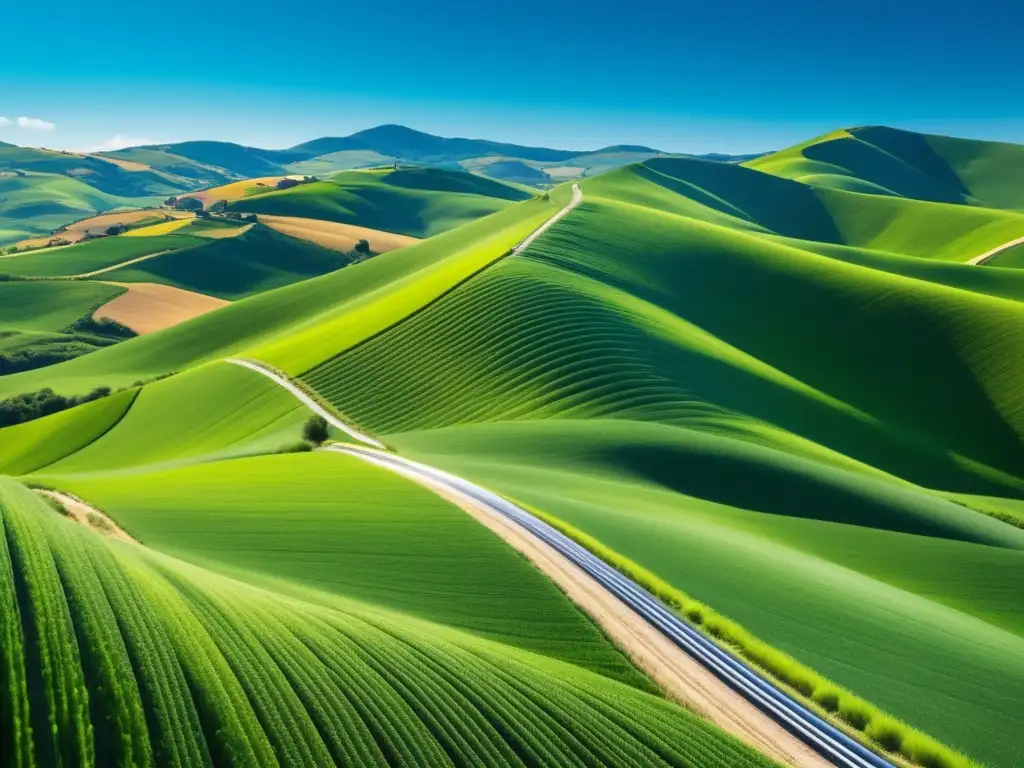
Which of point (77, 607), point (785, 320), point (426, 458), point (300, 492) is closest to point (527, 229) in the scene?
point (785, 320)

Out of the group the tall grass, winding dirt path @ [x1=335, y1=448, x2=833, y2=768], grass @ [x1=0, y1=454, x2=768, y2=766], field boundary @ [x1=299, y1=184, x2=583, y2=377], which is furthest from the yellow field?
the tall grass

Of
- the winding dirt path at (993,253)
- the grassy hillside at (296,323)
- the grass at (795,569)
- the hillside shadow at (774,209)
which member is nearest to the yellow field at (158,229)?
the grassy hillside at (296,323)

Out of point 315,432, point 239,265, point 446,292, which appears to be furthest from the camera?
point 239,265

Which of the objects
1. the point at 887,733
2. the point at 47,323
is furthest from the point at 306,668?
the point at 47,323

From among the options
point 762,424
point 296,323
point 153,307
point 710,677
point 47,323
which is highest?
point 296,323

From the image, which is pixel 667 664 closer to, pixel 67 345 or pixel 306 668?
pixel 306 668

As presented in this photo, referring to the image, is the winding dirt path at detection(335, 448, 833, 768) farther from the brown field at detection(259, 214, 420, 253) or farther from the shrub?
the brown field at detection(259, 214, 420, 253)

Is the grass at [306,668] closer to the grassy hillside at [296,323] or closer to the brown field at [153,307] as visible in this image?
the grassy hillside at [296,323]
